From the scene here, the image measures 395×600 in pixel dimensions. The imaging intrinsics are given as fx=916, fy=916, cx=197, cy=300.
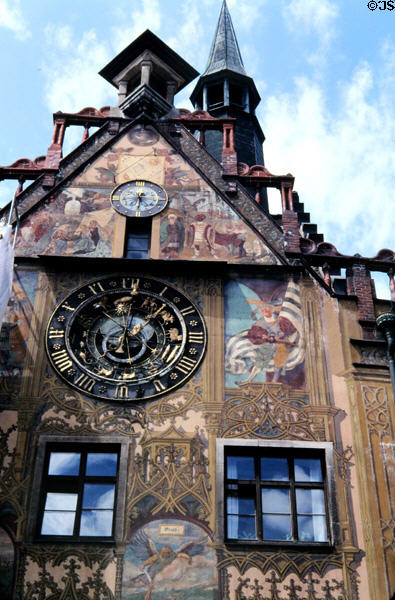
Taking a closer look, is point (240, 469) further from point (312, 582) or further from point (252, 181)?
point (252, 181)

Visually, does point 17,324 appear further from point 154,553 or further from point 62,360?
point 154,553

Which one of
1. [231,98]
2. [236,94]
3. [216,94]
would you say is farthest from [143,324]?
[216,94]

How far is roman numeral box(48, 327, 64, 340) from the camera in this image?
1353 centimetres

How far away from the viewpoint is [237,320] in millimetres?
13820

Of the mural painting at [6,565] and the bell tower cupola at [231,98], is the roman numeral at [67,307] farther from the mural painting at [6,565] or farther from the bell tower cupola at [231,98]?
the bell tower cupola at [231,98]

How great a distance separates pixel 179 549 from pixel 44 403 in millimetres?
2856

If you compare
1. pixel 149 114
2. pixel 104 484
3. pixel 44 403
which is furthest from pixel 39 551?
pixel 149 114

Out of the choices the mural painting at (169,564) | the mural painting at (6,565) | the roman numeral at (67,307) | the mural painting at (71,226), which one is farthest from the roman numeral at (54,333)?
the mural painting at (169,564)

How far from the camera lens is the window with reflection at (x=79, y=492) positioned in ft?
38.6

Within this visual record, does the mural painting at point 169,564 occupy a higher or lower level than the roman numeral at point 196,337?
lower

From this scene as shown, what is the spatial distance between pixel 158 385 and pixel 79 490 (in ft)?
6.23

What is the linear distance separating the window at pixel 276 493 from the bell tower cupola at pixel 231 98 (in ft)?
38.5

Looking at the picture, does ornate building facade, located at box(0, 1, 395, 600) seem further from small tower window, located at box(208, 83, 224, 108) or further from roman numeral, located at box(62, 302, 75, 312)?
small tower window, located at box(208, 83, 224, 108)

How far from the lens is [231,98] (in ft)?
84.2
